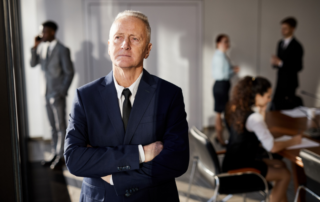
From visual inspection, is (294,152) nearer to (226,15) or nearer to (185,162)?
(185,162)

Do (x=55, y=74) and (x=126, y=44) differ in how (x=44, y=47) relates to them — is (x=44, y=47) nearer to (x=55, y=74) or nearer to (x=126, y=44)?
(x=55, y=74)

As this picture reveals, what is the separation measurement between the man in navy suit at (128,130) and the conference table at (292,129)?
4.48ft

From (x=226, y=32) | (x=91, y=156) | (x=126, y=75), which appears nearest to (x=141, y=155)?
(x=91, y=156)

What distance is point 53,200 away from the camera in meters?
3.22

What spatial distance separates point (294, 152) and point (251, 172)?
36cm

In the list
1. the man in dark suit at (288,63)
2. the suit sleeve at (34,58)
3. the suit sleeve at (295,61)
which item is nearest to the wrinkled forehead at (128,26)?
the suit sleeve at (34,58)

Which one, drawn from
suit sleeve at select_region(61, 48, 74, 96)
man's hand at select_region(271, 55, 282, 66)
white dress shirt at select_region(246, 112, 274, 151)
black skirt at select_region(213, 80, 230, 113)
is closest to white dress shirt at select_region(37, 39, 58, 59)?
suit sleeve at select_region(61, 48, 74, 96)

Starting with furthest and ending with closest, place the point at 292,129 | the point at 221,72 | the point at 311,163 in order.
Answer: the point at 221,72
the point at 292,129
the point at 311,163

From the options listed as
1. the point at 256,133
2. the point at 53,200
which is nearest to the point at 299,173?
the point at 256,133

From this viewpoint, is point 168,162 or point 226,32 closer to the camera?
point 168,162

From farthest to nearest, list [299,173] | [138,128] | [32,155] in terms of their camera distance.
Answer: [32,155] → [299,173] → [138,128]

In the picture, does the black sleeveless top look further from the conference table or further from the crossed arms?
the crossed arms

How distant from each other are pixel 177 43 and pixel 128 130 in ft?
13.6

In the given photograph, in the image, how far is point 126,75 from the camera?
4.34 ft
